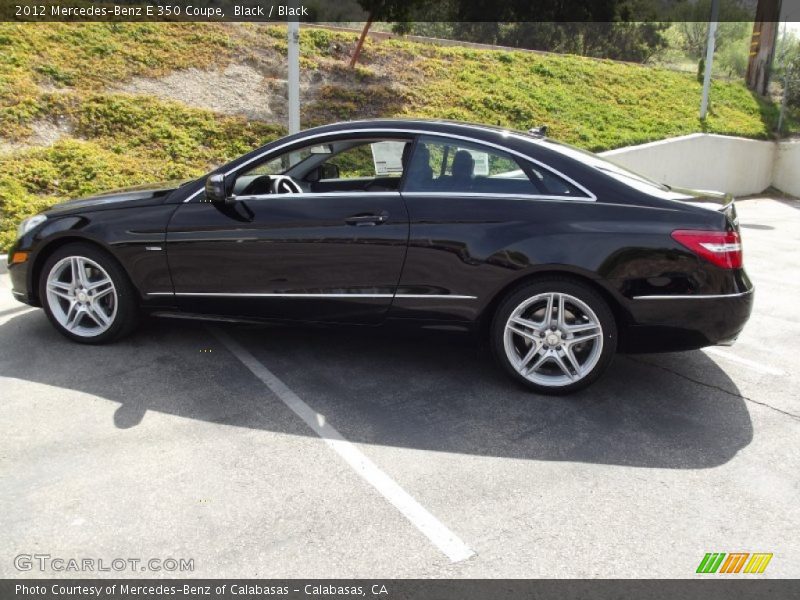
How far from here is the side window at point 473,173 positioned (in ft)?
13.9

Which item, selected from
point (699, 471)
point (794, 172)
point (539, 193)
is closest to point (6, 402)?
point (539, 193)

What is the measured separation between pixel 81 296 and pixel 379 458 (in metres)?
2.52

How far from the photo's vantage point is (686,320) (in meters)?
4.07

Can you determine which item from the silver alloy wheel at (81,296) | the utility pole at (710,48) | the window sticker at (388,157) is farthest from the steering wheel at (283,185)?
the utility pole at (710,48)

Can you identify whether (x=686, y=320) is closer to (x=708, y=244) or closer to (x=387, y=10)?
(x=708, y=244)

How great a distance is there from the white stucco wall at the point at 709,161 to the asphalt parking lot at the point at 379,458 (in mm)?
9361

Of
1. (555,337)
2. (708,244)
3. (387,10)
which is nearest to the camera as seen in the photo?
(708,244)

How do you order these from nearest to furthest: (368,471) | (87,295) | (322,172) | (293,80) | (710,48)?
(368,471) < (87,295) < (322,172) < (293,80) < (710,48)

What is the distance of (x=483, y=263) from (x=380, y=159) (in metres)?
1.12

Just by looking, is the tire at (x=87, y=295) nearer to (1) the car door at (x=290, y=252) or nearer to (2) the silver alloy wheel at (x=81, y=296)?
(2) the silver alloy wheel at (x=81, y=296)

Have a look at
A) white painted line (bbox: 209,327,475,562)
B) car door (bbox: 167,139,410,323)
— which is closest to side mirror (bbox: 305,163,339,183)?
car door (bbox: 167,139,410,323)

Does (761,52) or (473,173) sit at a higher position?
(761,52)
